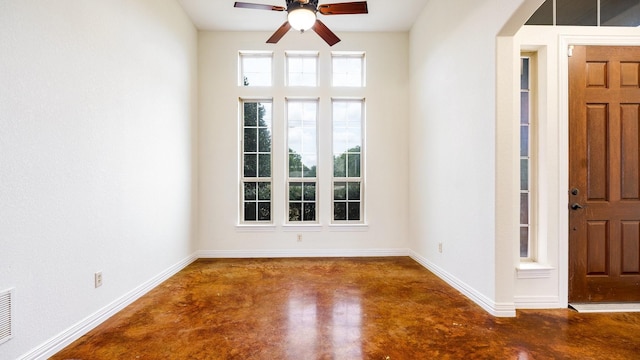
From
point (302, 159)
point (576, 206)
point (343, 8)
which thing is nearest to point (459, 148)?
point (576, 206)

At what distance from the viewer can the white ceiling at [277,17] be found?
12.6 feet

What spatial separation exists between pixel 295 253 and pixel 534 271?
10.0 feet

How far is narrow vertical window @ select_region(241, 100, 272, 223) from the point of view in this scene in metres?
4.66

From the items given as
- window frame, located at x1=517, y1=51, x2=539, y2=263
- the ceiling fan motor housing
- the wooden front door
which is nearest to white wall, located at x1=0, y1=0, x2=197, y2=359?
the ceiling fan motor housing

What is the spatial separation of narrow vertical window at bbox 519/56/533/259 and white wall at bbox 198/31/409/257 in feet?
6.29

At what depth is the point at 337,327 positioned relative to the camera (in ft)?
7.70

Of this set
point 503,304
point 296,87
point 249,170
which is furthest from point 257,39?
point 503,304

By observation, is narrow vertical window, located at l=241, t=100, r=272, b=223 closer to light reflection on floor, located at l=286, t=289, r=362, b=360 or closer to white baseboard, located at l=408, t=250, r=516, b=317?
light reflection on floor, located at l=286, t=289, r=362, b=360

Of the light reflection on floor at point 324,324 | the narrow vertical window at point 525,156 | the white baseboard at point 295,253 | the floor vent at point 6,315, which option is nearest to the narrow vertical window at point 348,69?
the narrow vertical window at point 525,156

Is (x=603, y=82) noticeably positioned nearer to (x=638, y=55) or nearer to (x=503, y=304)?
(x=638, y=55)

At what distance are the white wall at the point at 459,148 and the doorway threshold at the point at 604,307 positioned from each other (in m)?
0.72

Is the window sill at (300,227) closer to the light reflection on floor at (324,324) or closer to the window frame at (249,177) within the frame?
the window frame at (249,177)

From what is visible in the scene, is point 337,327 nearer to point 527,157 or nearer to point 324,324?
point 324,324

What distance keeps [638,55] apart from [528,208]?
1.71m
